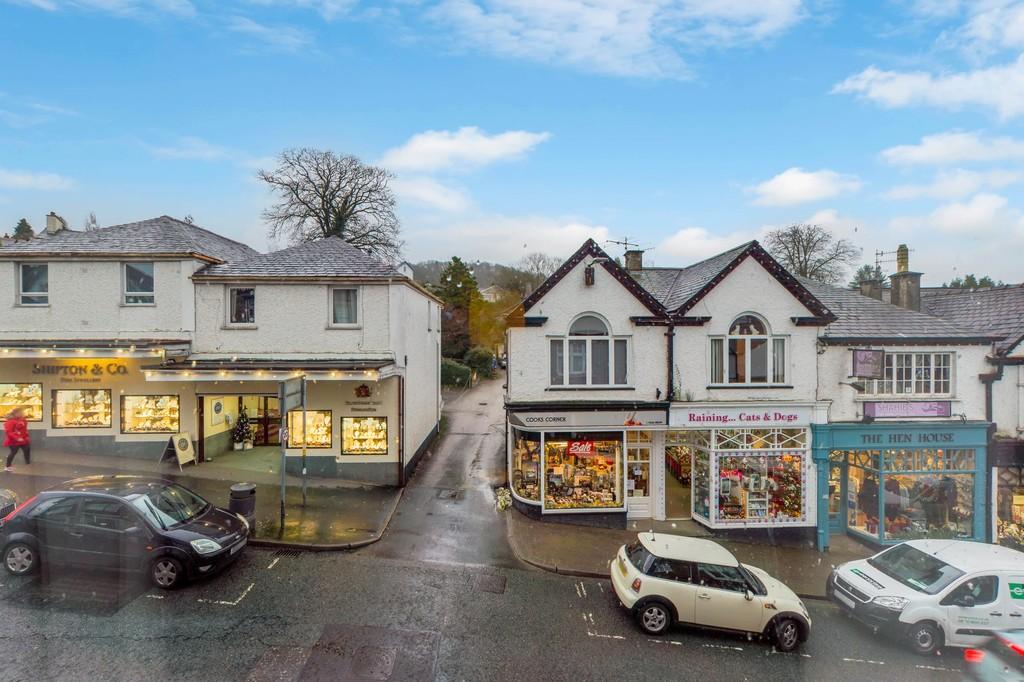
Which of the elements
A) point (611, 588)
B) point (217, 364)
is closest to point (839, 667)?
point (611, 588)

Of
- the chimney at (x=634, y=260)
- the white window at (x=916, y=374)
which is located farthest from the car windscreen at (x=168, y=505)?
the white window at (x=916, y=374)

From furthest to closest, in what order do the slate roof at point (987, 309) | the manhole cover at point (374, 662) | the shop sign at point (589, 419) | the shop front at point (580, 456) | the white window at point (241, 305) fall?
the white window at point (241, 305) → the slate roof at point (987, 309) → the shop front at point (580, 456) → the shop sign at point (589, 419) → the manhole cover at point (374, 662)

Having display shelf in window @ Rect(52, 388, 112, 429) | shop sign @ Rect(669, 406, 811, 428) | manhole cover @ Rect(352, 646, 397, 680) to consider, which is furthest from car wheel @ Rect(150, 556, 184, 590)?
shop sign @ Rect(669, 406, 811, 428)

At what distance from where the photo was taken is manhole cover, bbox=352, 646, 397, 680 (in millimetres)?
7469

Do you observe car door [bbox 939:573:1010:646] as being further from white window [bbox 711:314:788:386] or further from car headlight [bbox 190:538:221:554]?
car headlight [bbox 190:538:221:554]

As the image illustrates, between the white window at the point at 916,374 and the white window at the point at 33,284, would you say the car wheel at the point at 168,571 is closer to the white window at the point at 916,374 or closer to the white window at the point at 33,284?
the white window at the point at 33,284

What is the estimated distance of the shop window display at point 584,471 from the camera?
14.8 m

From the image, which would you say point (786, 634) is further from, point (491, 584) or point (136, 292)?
point (136, 292)

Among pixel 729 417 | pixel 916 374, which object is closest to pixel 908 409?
pixel 916 374

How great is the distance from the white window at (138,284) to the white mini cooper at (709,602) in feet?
Answer: 54.6

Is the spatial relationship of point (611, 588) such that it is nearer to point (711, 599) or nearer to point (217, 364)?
point (711, 599)

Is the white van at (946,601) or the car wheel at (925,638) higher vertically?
the white van at (946,601)

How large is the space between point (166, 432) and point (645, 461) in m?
15.6

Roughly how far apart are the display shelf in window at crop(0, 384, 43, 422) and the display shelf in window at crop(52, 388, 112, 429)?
0.63 metres
